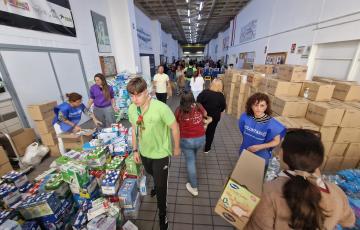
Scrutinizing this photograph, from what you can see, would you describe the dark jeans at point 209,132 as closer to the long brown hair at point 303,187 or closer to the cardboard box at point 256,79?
the cardboard box at point 256,79

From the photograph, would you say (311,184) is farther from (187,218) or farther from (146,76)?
(146,76)

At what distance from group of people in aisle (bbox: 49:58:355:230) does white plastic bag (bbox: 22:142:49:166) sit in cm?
87

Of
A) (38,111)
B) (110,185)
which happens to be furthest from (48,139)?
(110,185)

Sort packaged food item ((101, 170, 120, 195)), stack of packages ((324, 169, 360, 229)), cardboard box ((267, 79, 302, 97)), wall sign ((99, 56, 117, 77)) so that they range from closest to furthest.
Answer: stack of packages ((324, 169, 360, 229)) → packaged food item ((101, 170, 120, 195)) → cardboard box ((267, 79, 302, 97)) → wall sign ((99, 56, 117, 77))

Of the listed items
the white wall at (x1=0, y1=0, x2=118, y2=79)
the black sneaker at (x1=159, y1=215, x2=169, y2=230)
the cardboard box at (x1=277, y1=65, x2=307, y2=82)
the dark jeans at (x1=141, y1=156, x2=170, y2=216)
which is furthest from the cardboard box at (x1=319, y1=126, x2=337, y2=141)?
the white wall at (x1=0, y1=0, x2=118, y2=79)

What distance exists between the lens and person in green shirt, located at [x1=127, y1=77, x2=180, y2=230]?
1.51 m

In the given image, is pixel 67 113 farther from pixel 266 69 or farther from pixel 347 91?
pixel 266 69

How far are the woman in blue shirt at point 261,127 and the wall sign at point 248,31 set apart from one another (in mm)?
8818

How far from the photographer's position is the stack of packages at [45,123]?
128 inches

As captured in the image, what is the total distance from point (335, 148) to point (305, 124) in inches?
27.1

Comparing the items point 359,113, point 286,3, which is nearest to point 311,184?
point 359,113

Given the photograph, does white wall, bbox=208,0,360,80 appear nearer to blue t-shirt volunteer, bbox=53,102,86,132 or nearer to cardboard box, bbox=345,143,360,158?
cardboard box, bbox=345,143,360,158

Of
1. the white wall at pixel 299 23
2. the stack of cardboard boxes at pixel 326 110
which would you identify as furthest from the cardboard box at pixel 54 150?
the white wall at pixel 299 23

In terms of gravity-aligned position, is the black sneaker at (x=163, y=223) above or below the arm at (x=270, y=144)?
below
